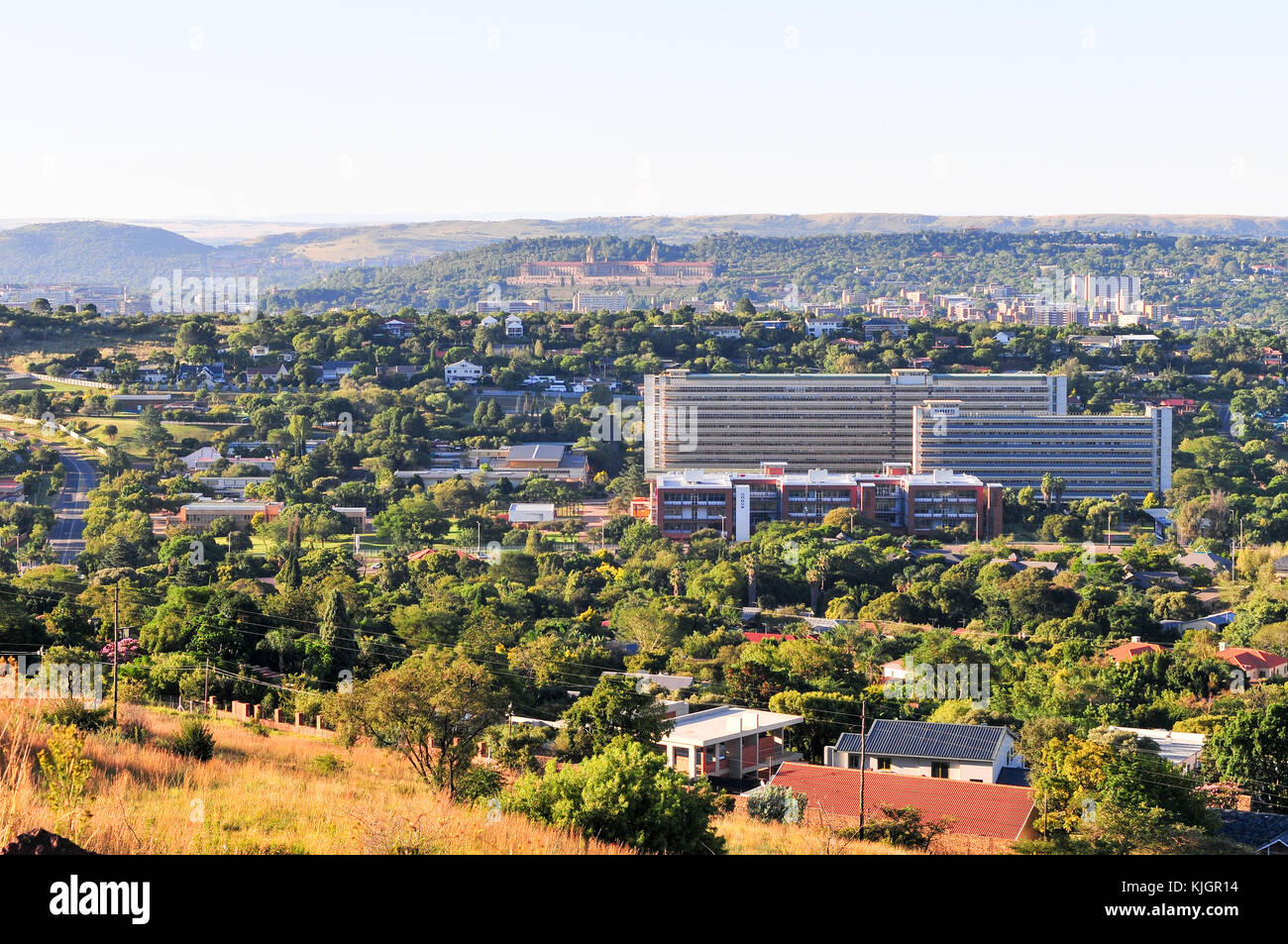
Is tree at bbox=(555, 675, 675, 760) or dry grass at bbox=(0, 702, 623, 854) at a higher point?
dry grass at bbox=(0, 702, 623, 854)

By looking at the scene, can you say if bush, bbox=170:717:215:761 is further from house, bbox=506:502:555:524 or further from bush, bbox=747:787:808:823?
house, bbox=506:502:555:524

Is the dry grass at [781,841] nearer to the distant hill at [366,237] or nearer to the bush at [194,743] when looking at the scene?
the bush at [194,743]

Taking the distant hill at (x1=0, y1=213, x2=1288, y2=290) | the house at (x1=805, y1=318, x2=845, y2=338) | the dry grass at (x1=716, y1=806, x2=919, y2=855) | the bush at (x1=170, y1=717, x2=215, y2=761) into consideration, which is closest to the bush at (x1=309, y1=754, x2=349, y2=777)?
the bush at (x1=170, y1=717, x2=215, y2=761)

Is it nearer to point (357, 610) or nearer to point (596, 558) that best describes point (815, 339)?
point (596, 558)

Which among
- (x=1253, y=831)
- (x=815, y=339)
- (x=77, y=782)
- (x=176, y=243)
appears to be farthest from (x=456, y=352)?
(x=176, y=243)

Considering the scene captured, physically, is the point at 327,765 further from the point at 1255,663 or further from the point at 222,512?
the point at 222,512

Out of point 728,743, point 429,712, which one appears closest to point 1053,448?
point 728,743
